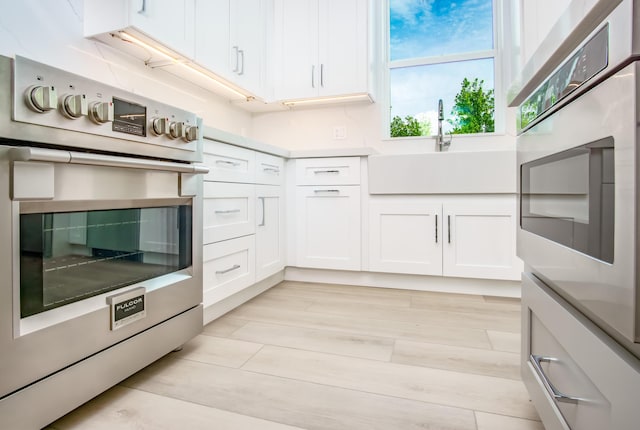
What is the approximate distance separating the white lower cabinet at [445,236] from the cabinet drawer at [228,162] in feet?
2.83

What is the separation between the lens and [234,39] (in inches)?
86.4

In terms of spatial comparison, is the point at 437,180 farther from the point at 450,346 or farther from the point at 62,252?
the point at 62,252

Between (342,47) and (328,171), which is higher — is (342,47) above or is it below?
above

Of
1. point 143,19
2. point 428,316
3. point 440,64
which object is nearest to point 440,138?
point 440,64

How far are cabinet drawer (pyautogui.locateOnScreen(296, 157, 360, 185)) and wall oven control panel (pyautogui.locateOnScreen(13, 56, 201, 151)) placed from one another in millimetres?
1214

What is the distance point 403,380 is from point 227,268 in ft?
3.27

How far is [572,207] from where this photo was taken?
2.00 ft

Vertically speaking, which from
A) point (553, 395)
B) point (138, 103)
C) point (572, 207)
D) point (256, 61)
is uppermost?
point (256, 61)

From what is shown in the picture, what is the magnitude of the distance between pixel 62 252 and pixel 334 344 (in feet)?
3.27

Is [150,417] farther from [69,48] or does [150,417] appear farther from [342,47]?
[342,47]

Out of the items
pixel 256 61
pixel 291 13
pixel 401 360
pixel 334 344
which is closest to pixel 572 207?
pixel 401 360

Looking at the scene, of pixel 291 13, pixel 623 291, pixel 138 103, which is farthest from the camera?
pixel 291 13

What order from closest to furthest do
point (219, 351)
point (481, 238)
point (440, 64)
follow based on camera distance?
point (219, 351), point (481, 238), point (440, 64)

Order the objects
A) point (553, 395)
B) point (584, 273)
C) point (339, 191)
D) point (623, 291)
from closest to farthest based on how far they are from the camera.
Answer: point (623, 291) → point (584, 273) → point (553, 395) → point (339, 191)
